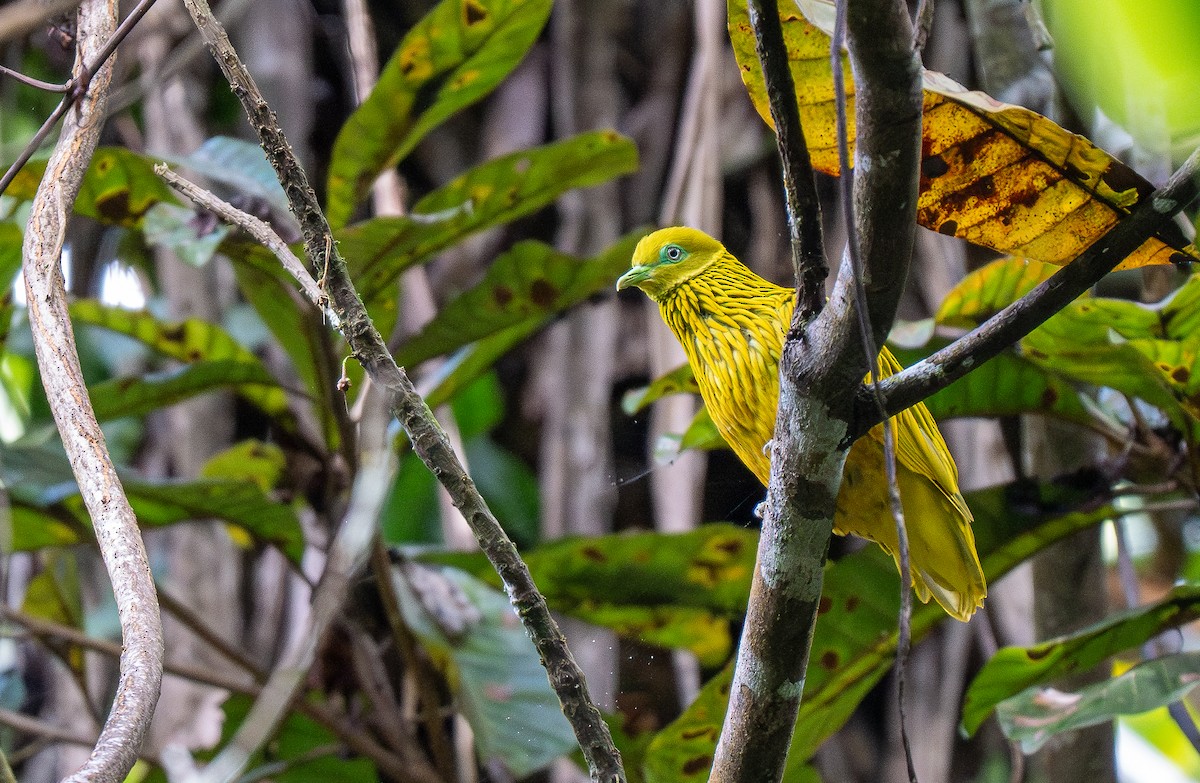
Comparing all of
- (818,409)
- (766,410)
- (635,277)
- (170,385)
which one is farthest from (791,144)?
(170,385)

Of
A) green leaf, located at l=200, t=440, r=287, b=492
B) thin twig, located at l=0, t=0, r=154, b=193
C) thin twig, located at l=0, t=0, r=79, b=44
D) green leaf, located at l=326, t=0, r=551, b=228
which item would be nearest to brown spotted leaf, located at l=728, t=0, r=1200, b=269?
thin twig, located at l=0, t=0, r=154, b=193

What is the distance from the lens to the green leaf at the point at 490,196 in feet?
7.13

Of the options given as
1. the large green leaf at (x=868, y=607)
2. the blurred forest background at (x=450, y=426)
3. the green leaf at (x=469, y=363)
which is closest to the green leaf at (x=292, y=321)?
the blurred forest background at (x=450, y=426)

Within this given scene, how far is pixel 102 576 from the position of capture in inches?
129

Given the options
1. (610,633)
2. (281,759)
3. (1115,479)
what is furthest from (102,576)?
(1115,479)

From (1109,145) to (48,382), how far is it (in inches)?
60.9

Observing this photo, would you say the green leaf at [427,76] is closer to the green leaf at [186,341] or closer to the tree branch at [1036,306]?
the green leaf at [186,341]

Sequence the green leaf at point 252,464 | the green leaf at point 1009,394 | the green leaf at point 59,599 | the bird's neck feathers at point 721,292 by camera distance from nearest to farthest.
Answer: the bird's neck feathers at point 721,292 < the green leaf at point 1009,394 < the green leaf at point 59,599 < the green leaf at point 252,464

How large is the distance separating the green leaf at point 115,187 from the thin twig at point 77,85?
554 millimetres

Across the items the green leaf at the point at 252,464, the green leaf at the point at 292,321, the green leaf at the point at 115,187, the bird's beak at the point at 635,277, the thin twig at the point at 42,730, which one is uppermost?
the green leaf at the point at 115,187

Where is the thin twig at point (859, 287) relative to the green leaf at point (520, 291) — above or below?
below

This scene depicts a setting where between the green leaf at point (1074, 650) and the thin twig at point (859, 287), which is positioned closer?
the thin twig at point (859, 287)

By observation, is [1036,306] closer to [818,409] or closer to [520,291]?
[818,409]

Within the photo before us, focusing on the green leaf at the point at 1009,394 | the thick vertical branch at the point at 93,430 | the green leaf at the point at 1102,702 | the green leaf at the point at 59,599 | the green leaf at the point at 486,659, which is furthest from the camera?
the green leaf at the point at 59,599
